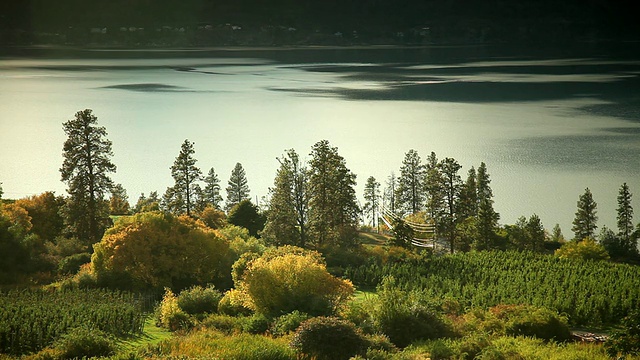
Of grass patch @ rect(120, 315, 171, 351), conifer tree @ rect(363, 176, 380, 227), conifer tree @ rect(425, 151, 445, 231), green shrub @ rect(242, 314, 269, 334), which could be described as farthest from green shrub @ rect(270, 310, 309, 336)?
conifer tree @ rect(363, 176, 380, 227)

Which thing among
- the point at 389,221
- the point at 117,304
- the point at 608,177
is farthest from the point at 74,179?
the point at 608,177

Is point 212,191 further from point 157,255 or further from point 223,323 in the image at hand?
point 223,323

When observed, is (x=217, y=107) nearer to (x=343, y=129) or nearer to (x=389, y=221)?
(x=343, y=129)

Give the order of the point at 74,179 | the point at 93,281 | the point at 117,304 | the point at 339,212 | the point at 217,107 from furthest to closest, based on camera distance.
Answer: the point at 217,107
the point at 339,212
the point at 74,179
the point at 93,281
the point at 117,304

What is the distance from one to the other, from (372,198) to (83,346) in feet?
184

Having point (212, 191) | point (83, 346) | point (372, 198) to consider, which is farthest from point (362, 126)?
point (83, 346)

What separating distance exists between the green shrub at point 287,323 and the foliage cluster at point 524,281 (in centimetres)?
942

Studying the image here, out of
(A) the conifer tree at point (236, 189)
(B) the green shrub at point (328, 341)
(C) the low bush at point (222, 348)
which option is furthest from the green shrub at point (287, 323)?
(A) the conifer tree at point (236, 189)

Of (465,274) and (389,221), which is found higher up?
(465,274)

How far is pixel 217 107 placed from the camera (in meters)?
147

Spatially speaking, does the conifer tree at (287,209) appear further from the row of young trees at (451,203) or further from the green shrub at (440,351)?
the green shrub at (440,351)

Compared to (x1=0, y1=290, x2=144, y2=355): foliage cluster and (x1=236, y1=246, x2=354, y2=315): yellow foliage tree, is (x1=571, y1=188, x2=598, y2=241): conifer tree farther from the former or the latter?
(x1=0, y1=290, x2=144, y2=355): foliage cluster

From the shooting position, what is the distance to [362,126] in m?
124

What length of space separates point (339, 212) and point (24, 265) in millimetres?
23920
